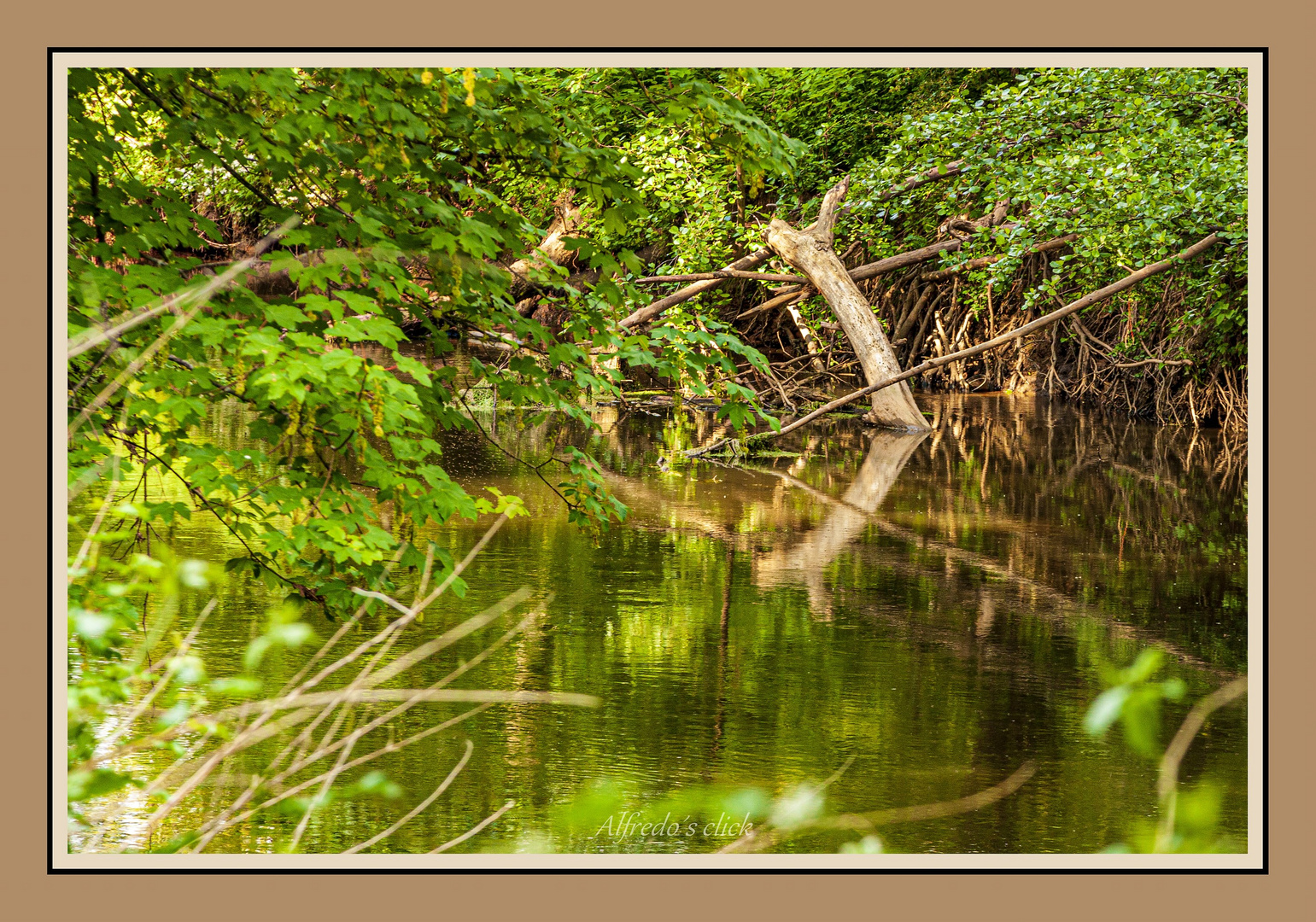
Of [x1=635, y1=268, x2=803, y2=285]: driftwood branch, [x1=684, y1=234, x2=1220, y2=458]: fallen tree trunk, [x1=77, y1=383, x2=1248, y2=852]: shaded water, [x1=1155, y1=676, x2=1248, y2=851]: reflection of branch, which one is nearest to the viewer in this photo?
[x1=1155, y1=676, x2=1248, y2=851]: reflection of branch

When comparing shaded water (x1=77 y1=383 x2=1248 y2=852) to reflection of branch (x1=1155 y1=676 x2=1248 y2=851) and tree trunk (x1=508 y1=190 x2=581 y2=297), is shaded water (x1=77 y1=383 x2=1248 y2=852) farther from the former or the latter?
tree trunk (x1=508 y1=190 x2=581 y2=297)

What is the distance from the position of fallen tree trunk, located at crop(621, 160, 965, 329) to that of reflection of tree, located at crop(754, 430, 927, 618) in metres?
2.59

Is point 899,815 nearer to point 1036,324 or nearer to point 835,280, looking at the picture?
point 1036,324

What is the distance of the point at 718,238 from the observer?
16125 mm

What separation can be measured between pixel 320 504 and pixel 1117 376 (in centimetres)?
1907

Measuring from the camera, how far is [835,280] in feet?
57.2

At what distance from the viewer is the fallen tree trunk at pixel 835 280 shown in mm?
17219

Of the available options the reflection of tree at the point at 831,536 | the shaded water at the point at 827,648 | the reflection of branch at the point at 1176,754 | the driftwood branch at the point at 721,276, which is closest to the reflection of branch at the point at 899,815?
the shaded water at the point at 827,648

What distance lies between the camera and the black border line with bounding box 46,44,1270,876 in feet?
10.8

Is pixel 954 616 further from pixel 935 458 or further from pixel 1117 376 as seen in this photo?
pixel 1117 376

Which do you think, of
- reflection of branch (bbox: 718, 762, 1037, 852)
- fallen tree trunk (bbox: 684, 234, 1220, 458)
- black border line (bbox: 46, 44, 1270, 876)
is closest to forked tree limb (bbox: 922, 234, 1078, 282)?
fallen tree trunk (bbox: 684, 234, 1220, 458)
